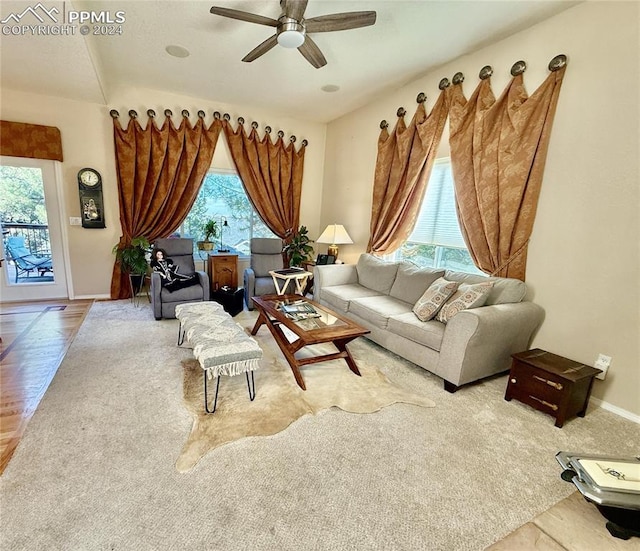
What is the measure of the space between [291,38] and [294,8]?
190 millimetres

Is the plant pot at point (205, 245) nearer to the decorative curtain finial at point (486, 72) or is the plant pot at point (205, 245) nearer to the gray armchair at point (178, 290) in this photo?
the gray armchair at point (178, 290)

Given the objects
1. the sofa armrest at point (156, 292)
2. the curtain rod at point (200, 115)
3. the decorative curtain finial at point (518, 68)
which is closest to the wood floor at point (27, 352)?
the sofa armrest at point (156, 292)

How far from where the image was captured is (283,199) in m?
5.41

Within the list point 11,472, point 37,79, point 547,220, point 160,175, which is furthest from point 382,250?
point 37,79

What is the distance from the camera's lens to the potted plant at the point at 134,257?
412 centimetres

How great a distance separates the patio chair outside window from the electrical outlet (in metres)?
6.30

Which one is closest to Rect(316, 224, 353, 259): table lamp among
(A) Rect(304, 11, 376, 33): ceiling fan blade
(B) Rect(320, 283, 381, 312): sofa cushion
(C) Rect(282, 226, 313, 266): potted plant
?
(B) Rect(320, 283, 381, 312): sofa cushion

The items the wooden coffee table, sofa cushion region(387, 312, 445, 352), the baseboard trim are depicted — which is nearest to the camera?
the baseboard trim

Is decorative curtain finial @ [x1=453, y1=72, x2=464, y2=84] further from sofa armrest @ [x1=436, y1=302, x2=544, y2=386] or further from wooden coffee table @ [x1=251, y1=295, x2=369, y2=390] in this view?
wooden coffee table @ [x1=251, y1=295, x2=369, y2=390]

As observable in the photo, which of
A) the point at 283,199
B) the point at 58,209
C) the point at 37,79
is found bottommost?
the point at 58,209

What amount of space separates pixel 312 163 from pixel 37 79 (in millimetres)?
3741

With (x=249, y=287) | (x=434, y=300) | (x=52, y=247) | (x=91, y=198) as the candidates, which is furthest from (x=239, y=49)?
(x=52, y=247)

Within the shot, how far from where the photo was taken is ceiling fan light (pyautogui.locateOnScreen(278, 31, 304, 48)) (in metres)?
2.26

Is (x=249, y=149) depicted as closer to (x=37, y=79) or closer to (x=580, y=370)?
(x=37, y=79)
